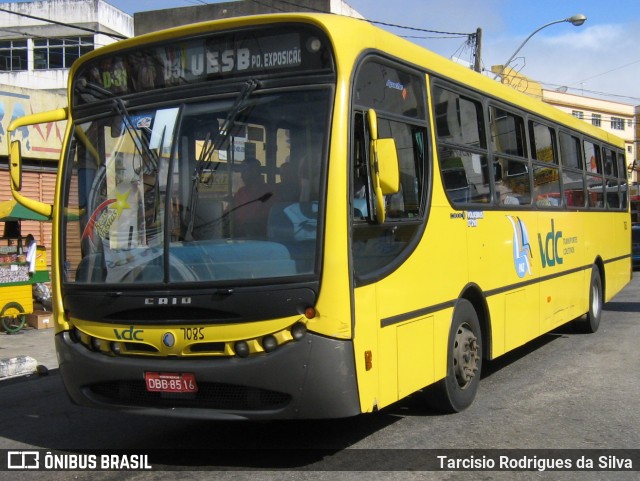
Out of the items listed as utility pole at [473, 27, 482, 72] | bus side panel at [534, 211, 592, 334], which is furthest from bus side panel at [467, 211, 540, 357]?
utility pole at [473, 27, 482, 72]

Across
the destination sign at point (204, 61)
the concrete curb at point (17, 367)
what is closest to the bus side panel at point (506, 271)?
the destination sign at point (204, 61)

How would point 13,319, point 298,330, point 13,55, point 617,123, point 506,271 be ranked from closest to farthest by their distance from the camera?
point 298,330 → point 506,271 → point 13,319 → point 13,55 → point 617,123

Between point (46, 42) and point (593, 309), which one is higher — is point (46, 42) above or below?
above

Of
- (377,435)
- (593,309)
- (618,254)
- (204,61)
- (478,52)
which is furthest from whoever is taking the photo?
(478,52)

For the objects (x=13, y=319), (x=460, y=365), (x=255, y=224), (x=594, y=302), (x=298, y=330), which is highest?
(x=255, y=224)

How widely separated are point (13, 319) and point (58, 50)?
2813cm

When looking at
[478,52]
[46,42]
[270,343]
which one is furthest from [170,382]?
[46,42]

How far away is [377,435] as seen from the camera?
599 cm

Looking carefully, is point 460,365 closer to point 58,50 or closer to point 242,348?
point 242,348

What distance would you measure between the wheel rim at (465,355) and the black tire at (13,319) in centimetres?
932

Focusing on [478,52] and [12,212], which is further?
[478,52]

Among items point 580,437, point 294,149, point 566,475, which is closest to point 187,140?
point 294,149

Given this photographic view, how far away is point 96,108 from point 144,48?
61 cm

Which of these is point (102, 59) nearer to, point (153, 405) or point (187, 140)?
point (187, 140)
